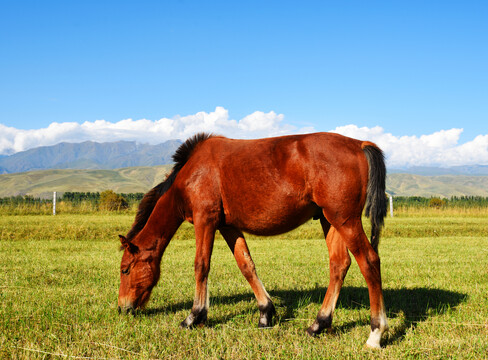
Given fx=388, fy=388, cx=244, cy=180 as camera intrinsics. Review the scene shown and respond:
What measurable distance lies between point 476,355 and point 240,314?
303cm

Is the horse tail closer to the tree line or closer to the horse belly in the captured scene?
the horse belly

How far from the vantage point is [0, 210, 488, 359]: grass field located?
13.8ft

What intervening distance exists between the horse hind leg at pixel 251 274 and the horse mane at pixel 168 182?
1.12 meters

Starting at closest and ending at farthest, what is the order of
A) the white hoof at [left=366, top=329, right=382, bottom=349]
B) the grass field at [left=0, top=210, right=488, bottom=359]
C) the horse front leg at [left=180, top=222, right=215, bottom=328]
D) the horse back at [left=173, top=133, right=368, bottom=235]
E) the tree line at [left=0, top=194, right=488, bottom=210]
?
1. the grass field at [left=0, top=210, right=488, bottom=359]
2. the white hoof at [left=366, top=329, right=382, bottom=349]
3. the horse back at [left=173, top=133, right=368, bottom=235]
4. the horse front leg at [left=180, top=222, right=215, bottom=328]
5. the tree line at [left=0, top=194, right=488, bottom=210]

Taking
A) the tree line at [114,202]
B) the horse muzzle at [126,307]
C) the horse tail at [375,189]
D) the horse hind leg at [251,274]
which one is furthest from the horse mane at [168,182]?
the tree line at [114,202]

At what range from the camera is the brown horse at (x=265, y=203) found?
462 centimetres

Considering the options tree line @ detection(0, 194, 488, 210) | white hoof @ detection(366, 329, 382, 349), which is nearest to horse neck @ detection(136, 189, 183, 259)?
white hoof @ detection(366, 329, 382, 349)

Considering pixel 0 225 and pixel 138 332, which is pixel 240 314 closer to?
pixel 138 332

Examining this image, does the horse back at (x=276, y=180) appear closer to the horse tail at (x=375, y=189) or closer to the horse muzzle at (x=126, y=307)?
the horse tail at (x=375, y=189)

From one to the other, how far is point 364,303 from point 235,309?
2210mm

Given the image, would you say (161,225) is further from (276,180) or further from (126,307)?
(276,180)

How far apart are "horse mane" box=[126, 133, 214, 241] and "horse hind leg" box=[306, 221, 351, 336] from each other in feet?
7.16

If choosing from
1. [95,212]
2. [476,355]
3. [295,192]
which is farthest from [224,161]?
[95,212]

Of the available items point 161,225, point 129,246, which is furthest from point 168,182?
point 129,246
